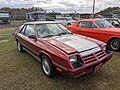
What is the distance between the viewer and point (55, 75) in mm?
3734

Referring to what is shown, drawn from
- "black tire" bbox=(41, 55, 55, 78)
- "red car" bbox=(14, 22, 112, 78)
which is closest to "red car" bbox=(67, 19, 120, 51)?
"red car" bbox=(14, 22, 112, 78)

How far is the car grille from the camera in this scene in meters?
3.02

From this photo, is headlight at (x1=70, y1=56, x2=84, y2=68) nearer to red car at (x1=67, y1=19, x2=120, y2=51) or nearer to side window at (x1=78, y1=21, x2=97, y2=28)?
red car at (x1=67, y1=19, x2=120, y2=51)

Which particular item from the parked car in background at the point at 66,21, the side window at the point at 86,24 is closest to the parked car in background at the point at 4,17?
the parked car in background at the point at 66,21

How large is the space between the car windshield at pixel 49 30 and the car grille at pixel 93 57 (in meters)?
1.48

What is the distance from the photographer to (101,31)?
20.5 feet

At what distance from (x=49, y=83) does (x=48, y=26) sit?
6.39ft

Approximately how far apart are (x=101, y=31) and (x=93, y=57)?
343 cm

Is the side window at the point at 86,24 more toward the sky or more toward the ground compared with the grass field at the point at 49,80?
more toward the sky

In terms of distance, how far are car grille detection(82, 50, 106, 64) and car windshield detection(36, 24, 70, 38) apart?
148 centimetres

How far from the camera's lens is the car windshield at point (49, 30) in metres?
4.12

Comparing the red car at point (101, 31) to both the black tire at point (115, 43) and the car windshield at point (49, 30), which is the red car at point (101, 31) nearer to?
the black tire at point (115, 43)

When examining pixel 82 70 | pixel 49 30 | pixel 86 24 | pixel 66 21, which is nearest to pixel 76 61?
pixel 82 70

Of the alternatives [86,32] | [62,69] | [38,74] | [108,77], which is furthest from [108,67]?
[86,32]
